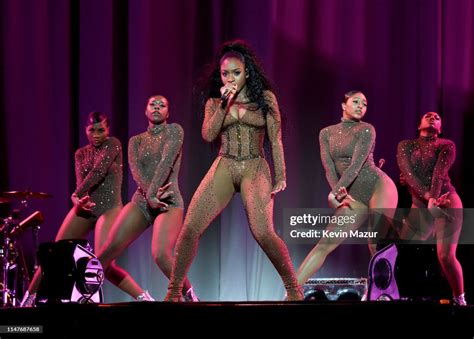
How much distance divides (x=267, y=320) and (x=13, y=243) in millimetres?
4343

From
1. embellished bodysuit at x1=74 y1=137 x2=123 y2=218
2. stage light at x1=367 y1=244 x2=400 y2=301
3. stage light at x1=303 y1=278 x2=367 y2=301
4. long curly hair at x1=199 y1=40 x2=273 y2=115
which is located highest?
long curly hair at x1=199 y1=40 x2=273 y2=115

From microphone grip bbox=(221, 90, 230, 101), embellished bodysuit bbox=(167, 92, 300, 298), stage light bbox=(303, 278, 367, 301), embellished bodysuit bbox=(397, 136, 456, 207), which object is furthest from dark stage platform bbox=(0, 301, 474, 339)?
embellished bodysuit bbox=(397, 136, 456, 207)

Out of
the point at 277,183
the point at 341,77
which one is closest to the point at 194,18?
the point at 341,77

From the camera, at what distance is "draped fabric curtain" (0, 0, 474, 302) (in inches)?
349

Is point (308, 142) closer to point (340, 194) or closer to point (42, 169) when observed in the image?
point (340, 194)

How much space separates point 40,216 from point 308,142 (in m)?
2.98

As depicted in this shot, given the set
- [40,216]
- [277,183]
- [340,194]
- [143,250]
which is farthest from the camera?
[143,250]

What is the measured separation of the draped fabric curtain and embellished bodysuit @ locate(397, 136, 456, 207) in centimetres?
87

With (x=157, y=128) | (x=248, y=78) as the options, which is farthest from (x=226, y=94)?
(x=157, y=128)

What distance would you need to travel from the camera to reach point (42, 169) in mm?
Answer: 9086
